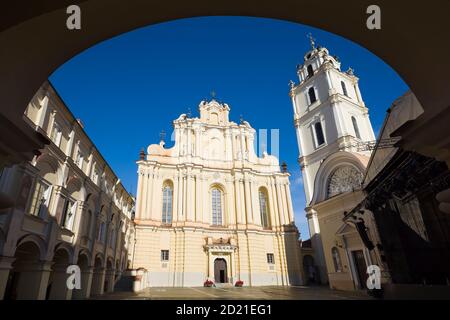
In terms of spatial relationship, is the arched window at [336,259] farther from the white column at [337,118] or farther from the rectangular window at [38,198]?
the rectangular window at [38,198]

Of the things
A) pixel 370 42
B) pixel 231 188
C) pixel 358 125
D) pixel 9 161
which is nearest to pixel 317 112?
pixel 358 125

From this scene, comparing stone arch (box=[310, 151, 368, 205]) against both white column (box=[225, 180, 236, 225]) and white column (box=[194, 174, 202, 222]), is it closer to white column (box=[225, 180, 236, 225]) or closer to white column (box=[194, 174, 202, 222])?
white column (box=[225, 180, 236, 225])

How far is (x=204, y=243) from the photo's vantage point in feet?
90.1

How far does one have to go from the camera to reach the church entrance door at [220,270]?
27031 mm

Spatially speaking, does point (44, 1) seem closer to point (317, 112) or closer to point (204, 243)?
point (204, 243)

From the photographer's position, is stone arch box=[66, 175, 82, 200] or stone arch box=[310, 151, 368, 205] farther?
stone arch box=[310, 151, 368, 205]

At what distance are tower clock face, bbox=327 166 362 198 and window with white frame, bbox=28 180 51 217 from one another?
54.7 feet

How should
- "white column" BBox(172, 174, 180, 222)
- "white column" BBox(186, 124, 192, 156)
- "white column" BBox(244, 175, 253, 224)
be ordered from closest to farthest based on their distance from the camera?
1. "white column" BBox(172, 174, 180, 222)
2. "white column" BBox(244, 175, 253, 224)
3. "white column" BBox(186, 124, 192, 156)

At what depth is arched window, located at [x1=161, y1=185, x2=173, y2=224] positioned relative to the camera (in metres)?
28.9

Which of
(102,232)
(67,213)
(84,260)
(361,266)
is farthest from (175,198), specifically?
(361,266)

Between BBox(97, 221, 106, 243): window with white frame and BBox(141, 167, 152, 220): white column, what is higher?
BBox(141, 167, 152, 220): white column

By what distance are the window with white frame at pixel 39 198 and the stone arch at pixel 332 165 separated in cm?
1658

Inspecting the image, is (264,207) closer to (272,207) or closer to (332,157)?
(272,207)

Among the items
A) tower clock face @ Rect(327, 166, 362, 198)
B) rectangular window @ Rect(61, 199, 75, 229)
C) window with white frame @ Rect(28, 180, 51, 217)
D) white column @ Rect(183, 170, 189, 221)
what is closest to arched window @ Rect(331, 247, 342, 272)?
tower clock face @ Rect(327, 166, 362, 198)
